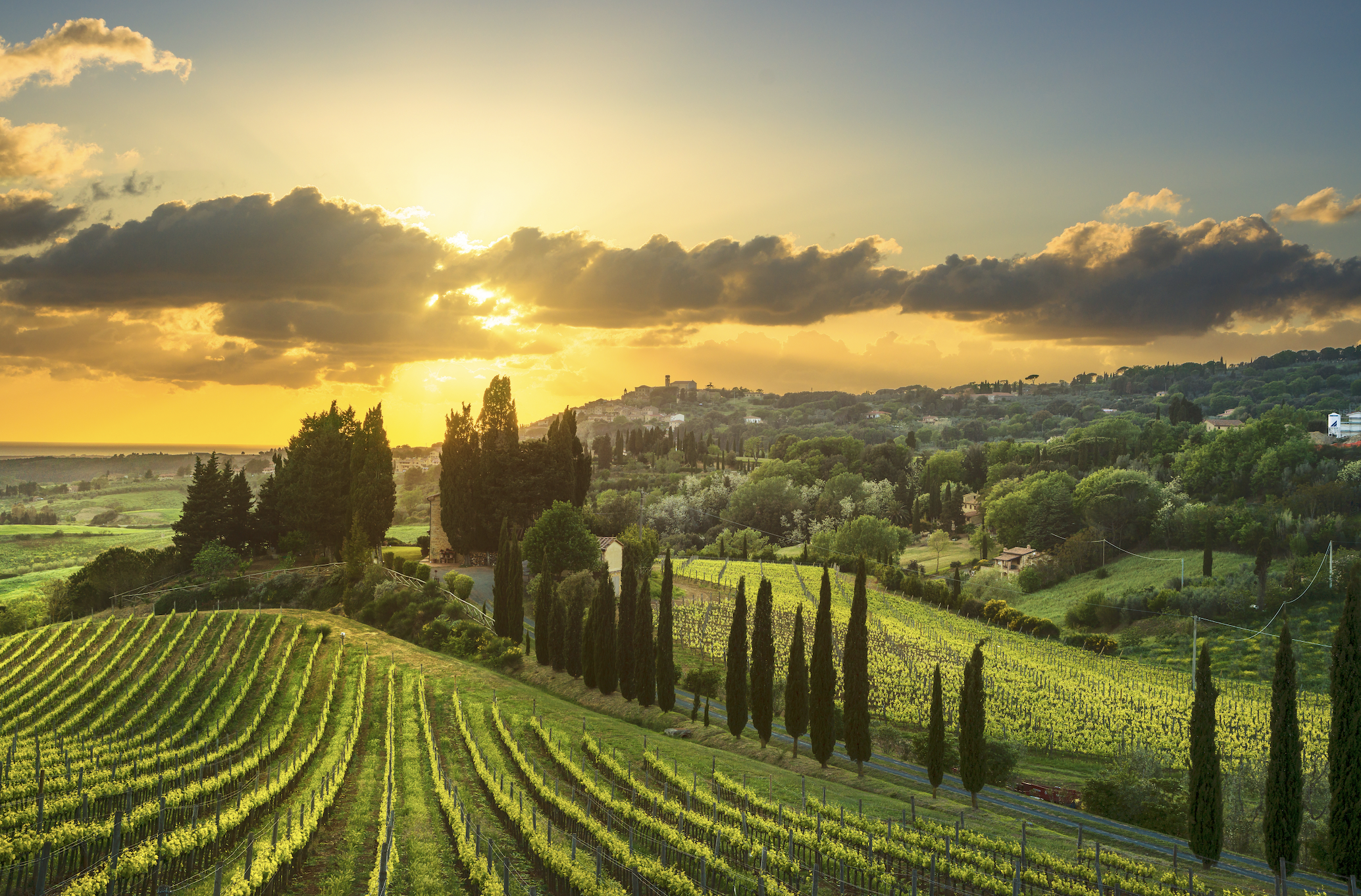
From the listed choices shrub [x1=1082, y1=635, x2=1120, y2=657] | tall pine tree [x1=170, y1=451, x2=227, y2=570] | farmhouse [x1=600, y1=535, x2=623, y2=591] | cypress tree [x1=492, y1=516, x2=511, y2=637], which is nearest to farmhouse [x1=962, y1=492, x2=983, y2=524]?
shrub [x1=1082, y1=635, x2=1120, y2=657]

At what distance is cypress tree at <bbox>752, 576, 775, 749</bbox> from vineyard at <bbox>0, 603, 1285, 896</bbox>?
299cm

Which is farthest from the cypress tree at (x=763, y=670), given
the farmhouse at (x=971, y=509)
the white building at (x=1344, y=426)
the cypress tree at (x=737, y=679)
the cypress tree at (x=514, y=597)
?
the white building at (x=1344, y=426)

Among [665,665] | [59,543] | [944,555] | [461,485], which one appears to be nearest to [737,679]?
[665,665]

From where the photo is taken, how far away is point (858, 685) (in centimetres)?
3475

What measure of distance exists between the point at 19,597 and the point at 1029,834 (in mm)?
87721

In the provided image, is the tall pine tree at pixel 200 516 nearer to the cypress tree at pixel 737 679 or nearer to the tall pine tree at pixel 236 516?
the tall pine tree at pixel 236 516

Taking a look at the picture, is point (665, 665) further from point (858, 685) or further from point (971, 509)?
point (971, 509)

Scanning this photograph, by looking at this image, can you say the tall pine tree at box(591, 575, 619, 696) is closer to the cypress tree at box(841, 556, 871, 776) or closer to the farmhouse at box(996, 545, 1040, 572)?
the cypress tree at box(841, 556, 871, 776)

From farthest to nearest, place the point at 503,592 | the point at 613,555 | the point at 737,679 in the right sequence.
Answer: the point at 613,555
the point at 503,592
the point at 737,679

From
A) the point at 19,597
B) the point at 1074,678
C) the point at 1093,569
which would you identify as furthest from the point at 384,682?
the point at 1093,569

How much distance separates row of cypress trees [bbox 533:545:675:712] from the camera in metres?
42.6

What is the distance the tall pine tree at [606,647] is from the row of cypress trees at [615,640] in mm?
36

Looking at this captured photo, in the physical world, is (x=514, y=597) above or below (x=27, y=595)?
above

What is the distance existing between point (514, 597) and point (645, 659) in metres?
14.0
